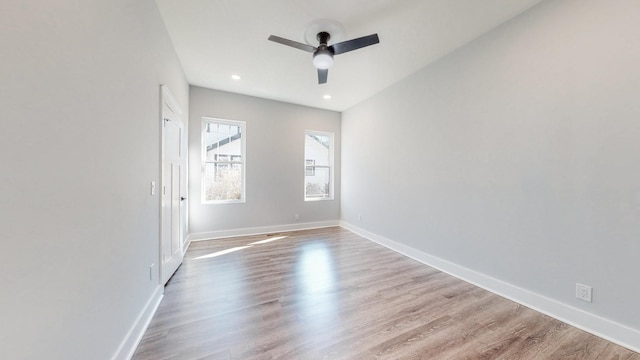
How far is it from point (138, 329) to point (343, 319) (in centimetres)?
161

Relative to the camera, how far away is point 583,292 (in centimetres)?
185

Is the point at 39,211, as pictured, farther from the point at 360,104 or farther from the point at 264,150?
the point at 360,104

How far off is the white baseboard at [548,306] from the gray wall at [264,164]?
9.19 feet

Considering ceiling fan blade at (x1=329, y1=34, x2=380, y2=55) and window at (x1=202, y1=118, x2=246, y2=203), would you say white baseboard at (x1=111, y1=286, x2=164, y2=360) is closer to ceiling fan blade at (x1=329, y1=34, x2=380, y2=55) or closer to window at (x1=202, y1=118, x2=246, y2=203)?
window at (x1=202, y1=118, x2=246, y2=203)

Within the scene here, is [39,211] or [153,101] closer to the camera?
[39,211]

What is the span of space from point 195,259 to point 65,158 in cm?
267

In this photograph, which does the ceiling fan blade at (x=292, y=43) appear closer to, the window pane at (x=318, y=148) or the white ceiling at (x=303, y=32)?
the white ceiling at (x=303, y=32)

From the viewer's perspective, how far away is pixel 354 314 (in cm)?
200

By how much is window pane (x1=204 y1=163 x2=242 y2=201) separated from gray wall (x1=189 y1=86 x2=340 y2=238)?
7.2 inches

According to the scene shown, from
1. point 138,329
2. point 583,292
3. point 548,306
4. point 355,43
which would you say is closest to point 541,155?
point 583,292

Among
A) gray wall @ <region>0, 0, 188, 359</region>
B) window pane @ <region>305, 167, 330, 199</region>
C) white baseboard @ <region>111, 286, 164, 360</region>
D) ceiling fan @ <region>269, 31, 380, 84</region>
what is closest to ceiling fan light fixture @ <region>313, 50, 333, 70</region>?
ceiling fan @ <region>269, 31, 380, 84</region>

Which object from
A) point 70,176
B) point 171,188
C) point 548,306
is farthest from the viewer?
point 171,188

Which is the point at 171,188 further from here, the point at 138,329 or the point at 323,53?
the point at 323,53

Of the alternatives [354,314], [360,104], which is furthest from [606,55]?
[360,104]
